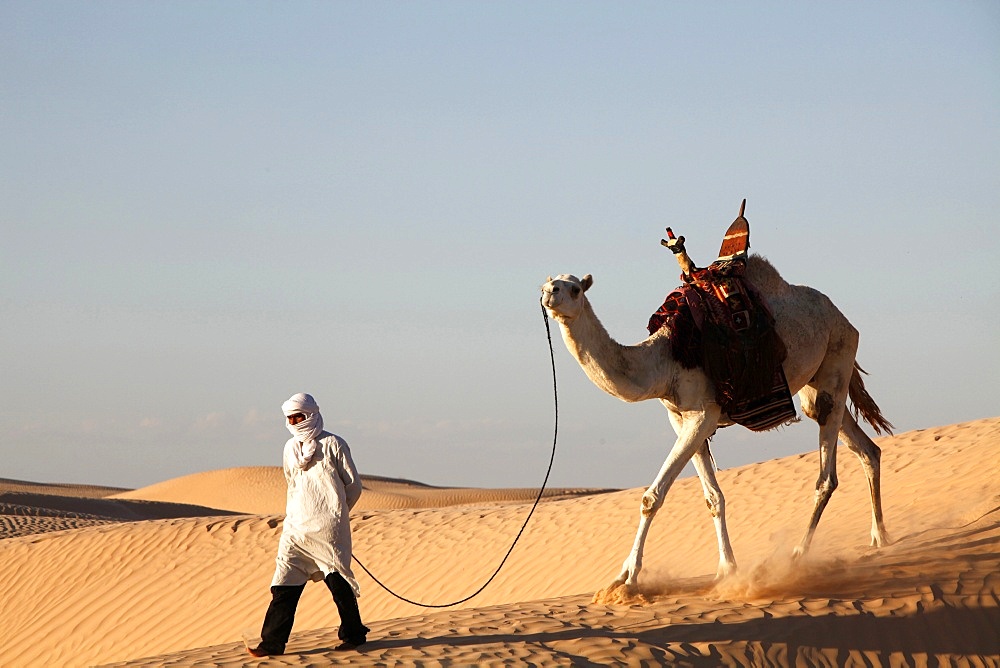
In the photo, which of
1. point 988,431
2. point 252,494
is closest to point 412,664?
point 988,431

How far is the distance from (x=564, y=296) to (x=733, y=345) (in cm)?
162

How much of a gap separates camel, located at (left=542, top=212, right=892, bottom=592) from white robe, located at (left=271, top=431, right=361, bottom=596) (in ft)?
6.15

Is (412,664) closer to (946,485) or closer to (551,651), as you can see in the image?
(551,651)

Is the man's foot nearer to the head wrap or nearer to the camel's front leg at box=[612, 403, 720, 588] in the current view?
the head wrap

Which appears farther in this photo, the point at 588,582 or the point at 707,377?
the point at 588,582

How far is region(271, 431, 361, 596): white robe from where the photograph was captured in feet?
26.4

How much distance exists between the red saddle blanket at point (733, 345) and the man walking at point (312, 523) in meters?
2.87

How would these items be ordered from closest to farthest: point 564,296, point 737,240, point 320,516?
point 320,516 < point 564,296 < point 737,240

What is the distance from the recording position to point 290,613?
8156mm

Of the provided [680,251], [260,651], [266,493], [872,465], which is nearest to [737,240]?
[680,251]

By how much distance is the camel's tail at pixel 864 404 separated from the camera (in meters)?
11.8

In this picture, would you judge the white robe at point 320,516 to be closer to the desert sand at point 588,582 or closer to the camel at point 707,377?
the desert sand at point 588,582

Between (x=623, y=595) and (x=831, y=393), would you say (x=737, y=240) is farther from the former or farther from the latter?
(x=623, y=595)

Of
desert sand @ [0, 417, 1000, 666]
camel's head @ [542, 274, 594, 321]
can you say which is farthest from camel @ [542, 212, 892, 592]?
desert sand @ [0, 417, 1000, 666]
